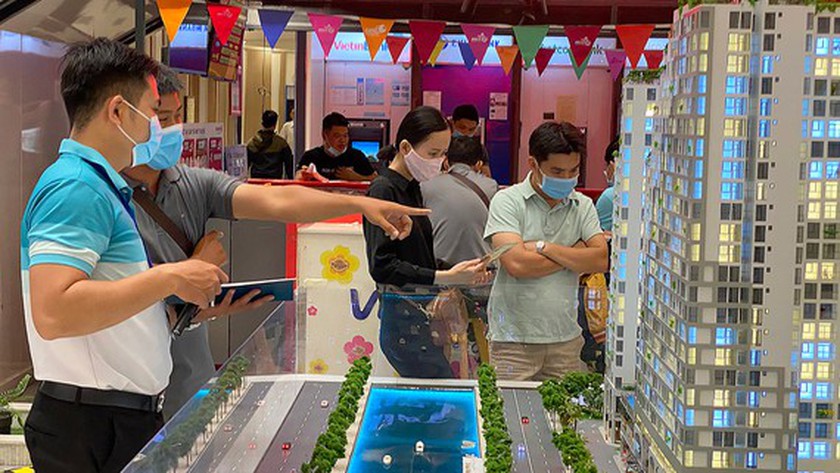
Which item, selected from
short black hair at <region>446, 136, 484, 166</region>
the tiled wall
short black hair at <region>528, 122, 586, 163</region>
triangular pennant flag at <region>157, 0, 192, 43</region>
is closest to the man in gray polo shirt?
short black hair at <region>528, 122, 586, 163</region>

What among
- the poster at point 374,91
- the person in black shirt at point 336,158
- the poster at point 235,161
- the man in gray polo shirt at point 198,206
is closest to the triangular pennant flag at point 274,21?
the person in black shirt at point 336,158

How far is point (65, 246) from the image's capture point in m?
2.57

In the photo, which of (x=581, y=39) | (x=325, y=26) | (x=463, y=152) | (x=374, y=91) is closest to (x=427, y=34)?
(x=325, y=26)

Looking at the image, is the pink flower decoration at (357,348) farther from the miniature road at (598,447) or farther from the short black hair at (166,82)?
the short black hair at (166,82)

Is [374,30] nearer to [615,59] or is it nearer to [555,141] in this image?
[615,59]

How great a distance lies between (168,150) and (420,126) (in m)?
1.50

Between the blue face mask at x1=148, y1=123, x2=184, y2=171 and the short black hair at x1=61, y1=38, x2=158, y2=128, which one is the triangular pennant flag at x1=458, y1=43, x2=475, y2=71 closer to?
the blue face mask at x1=148, y1=123, x2=184, y2=171

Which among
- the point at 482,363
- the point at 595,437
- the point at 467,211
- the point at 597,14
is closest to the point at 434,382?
the point at 482,363

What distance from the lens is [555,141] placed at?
14.3ft

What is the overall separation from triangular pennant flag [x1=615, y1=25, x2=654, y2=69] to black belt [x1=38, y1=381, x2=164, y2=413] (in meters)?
6.34

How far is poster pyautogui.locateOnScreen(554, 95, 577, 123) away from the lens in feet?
42.0

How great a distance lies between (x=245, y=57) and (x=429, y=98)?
233 centimetres

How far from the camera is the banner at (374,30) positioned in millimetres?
8648

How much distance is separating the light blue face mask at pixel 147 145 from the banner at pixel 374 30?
5755 mm
